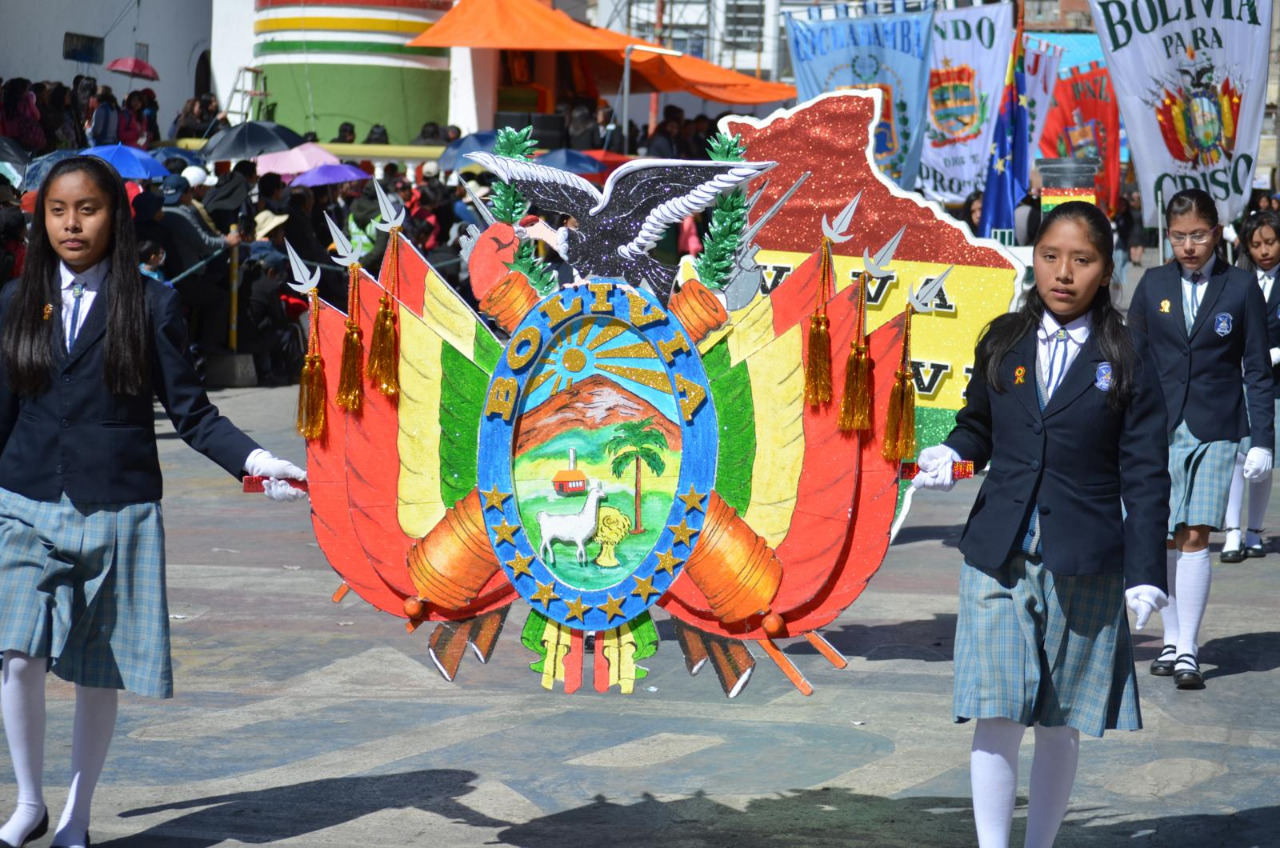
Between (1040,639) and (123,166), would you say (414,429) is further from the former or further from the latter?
(123,166)

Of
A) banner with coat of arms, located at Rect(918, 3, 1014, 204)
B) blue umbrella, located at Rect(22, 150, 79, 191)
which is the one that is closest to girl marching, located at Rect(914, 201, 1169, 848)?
blue umbrella, located at Rect(22, 150, 79, 191)

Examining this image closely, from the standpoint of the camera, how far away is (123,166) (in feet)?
50.1

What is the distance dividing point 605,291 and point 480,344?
0.42m

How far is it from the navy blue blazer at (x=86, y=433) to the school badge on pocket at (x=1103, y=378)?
226cm

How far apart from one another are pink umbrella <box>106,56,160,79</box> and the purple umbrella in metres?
6.37

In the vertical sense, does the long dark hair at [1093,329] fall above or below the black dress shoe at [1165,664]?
above

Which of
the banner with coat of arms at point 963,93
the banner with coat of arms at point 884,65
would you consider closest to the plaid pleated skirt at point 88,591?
the banner with coat of arms at point 884,65

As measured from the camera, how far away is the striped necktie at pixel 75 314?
4.74m

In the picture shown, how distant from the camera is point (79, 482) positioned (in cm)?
468

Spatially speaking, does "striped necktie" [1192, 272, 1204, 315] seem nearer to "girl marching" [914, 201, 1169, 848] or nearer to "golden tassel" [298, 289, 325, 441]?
"girl marching" [914, 201, 1169, 848]

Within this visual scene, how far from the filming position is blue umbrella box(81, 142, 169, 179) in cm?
1523

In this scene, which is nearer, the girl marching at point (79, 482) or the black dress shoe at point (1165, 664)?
the girl marching at point (79, 482)

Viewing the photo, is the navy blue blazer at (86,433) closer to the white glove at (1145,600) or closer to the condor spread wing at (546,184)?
the condor spread wing at (546,184)

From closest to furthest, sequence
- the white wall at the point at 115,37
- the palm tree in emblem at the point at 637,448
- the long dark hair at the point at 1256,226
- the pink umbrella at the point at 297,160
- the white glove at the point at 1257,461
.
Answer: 1. the palm tree in emblem at the point at 637,448
2. the white glove at the point at 1257,461
3. the long dark hair at the point at 1256,226
4. the pink umbrella at the point at 297,160
5. the white wall at the point at 115,37
